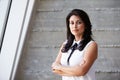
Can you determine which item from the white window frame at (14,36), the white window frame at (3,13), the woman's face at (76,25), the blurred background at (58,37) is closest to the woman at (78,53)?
the woman's face at (76,25)

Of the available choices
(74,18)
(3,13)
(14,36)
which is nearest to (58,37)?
(14,36)

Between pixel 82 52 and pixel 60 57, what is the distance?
0.23 meters

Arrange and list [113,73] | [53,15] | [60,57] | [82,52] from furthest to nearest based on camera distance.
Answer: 1. [53,15]
2. [113,73]
3. [60,57]
4. [82,52]

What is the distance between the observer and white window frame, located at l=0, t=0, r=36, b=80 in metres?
2.63

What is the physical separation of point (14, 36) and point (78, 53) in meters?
1.19

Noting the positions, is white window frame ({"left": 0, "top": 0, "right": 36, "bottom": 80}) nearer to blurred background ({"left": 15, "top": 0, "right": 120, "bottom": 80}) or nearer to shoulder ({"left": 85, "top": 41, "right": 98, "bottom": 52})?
blurred background ({"left": 15, "top": 0, "right": 120, "bottom": 80})

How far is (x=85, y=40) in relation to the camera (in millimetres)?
1739

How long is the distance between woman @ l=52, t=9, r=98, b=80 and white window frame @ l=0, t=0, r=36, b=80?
36.7 inches

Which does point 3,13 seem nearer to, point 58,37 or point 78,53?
point 58,37

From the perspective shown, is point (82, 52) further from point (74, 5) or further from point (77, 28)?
point (74, 5)

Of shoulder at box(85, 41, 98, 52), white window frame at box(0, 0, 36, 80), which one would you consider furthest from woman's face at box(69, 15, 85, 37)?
white window frame at box(0, 0, 36, 80)

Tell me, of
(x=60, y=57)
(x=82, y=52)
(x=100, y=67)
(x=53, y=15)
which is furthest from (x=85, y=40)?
(x=53, y=15)

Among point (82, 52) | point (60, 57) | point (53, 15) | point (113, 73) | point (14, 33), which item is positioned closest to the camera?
point (82, 52)

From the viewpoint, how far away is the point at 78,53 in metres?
1.71
